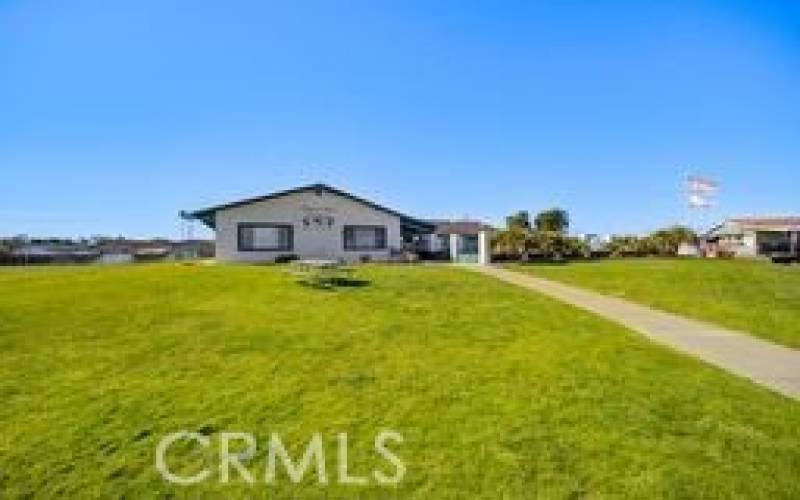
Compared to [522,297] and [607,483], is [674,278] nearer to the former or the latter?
[522,297]

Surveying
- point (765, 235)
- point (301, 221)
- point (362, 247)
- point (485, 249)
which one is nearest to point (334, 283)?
point (301, 221)

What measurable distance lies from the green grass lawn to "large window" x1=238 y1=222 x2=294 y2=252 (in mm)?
23126

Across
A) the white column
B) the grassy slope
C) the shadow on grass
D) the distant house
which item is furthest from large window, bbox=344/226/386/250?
the distant house

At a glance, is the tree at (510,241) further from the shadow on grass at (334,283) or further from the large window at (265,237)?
the shadow on grass at (334,283)

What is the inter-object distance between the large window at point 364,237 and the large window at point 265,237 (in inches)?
118

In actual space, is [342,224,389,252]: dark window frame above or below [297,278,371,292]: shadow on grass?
above

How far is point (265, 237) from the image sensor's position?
41.3m

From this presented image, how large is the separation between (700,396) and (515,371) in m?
2.63

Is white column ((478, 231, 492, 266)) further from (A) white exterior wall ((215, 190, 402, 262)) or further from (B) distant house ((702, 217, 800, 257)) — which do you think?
(B) distant house ((702, 217, 800, 257))

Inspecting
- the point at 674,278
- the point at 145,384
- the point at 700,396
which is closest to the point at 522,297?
the point at 674,278

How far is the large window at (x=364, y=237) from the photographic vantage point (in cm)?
4291

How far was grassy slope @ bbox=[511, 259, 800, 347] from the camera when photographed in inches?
776

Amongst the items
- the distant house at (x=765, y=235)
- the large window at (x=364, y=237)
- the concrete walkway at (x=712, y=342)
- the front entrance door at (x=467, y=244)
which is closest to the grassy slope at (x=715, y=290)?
the concrete walkway at (x=712, y=342)

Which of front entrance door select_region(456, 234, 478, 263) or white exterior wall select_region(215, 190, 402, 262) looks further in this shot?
front entrance door select_region(456, 234, 478, 263)
